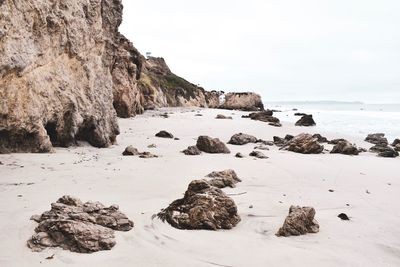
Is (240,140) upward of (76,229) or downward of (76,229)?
downward

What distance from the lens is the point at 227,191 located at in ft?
21.6

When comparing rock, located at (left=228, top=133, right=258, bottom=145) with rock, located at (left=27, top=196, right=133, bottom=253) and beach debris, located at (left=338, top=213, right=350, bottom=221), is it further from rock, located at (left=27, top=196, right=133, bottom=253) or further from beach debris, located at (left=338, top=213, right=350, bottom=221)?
rock, located at (left=27, top=196, right=133, bottom=253)

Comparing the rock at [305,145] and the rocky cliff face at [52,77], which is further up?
the rocky cliff face at [52,77]

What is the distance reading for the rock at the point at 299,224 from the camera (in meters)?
4.49

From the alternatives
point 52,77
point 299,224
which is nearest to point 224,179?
point 299,224

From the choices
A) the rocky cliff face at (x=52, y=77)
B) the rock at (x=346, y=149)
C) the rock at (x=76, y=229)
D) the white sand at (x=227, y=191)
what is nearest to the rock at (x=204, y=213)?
the white sand at (x=227, y=191)

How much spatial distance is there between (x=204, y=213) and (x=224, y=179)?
2361mm

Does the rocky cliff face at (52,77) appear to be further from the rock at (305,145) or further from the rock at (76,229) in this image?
the rock at (305,145)

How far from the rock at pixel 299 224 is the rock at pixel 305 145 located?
8362mm

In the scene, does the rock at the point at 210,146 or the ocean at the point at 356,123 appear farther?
the ocean at the point at 356,123

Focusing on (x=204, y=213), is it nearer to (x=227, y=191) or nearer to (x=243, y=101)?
(x=227, y=191)

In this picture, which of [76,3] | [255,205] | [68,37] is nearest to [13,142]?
[68,37]

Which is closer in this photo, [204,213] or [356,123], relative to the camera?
[204,213]

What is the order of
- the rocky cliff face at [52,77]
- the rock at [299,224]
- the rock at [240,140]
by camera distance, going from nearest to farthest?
the rock at [299,224]
the rocky cliff face at [52,77]
the rock at [240,140]
